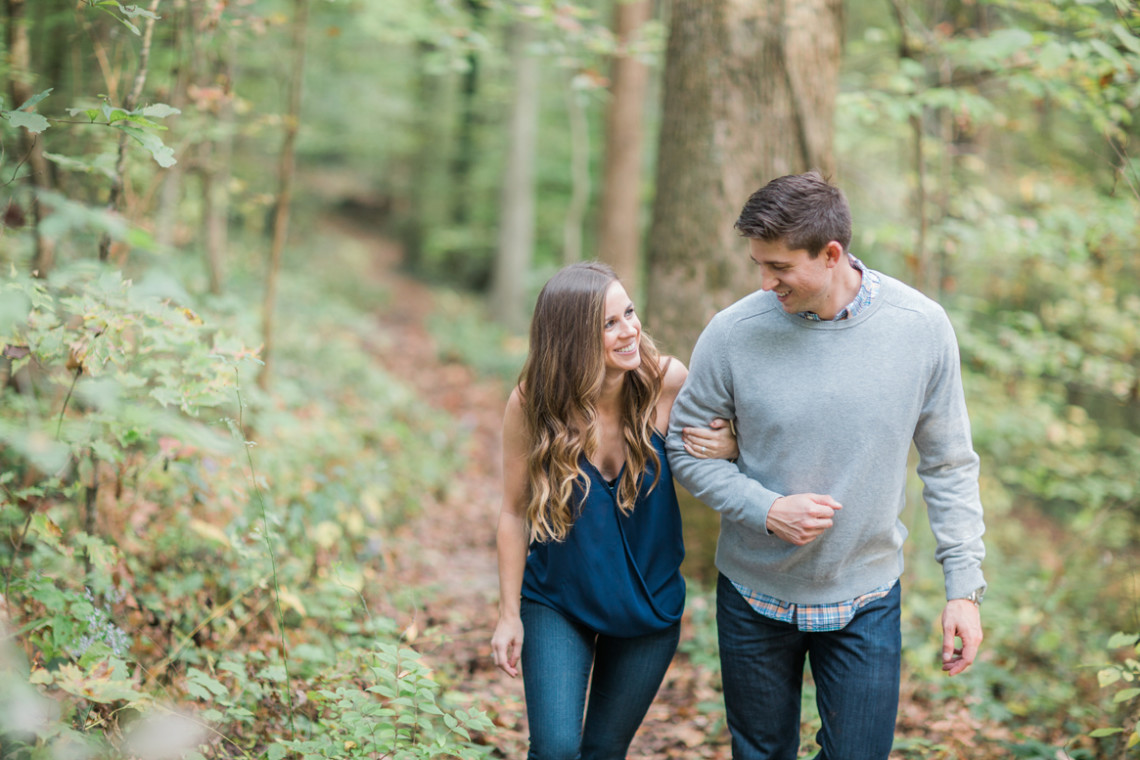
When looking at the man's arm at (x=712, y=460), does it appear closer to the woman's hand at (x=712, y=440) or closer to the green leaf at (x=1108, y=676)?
the woman's hand at (x=712, y=440)

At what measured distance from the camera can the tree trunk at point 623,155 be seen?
11.3 metres

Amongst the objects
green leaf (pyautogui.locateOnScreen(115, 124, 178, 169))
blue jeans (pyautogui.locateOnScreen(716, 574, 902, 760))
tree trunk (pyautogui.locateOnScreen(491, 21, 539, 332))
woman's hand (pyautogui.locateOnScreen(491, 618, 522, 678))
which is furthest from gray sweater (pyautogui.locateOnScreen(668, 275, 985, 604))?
tree trunk (pyautogui.locateOnScreen(491, 21, 539, 332))

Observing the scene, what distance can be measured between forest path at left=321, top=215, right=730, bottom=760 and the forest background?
3 centimetres

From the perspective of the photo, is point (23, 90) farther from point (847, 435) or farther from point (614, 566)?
point (847, 435)

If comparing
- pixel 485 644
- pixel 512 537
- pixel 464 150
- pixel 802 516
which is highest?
pixel 802 516

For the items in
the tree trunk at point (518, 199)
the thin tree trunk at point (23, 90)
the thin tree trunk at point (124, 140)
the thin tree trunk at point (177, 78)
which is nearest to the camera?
the thin tree trunk at point (124, 140)

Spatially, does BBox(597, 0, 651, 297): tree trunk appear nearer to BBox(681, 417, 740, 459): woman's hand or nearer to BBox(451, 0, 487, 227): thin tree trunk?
BBox(451, 0, 487, 227): thin tree trunk

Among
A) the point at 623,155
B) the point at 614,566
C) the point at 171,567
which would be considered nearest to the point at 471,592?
the point at 171,567

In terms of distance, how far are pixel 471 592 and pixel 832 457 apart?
3559 millimetres

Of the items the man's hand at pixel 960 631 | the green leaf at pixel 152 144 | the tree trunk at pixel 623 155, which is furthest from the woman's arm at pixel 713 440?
the tree trunk at pixel 623 155

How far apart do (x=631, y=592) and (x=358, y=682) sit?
140 cm

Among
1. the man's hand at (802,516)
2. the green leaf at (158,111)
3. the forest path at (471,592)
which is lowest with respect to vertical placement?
the forest path at (471,592)

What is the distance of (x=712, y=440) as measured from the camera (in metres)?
2.54

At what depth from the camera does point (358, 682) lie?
3.24 metres
